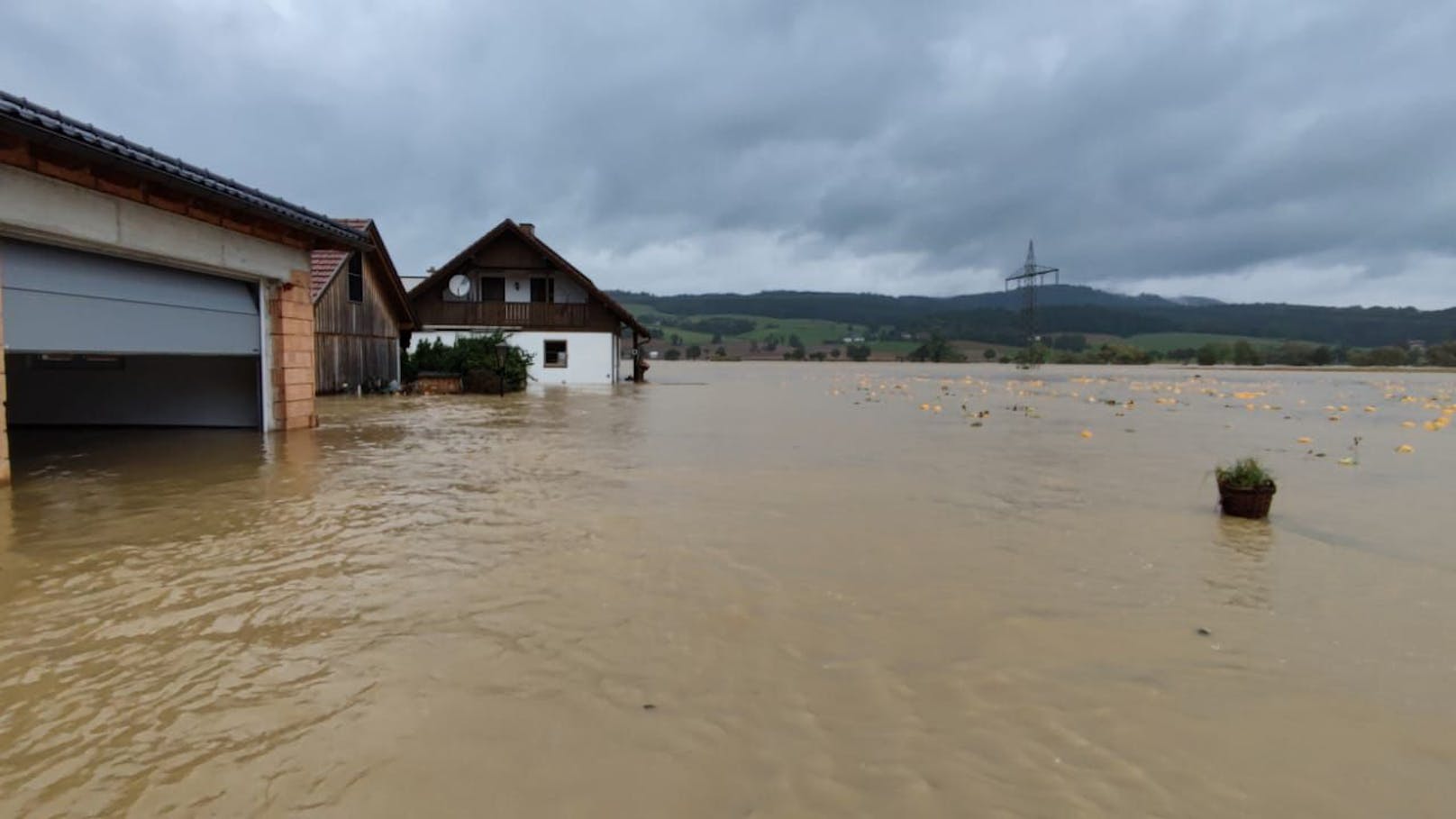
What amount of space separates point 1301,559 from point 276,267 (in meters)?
13.6

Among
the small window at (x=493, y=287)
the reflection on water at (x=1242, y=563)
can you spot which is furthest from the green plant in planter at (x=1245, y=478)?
the small window at (x=493, y=287)

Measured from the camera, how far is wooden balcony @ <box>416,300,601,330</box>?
108ft

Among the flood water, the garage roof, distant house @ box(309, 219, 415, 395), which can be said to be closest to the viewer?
the flood water

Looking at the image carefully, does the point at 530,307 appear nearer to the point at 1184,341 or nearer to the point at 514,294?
the point at 514,294

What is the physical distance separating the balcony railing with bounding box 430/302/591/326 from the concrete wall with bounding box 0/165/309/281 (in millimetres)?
21132

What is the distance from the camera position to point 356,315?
23.9 metres

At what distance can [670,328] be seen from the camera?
136 m

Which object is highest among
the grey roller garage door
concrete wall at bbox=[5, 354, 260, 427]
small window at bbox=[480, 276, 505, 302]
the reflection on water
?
small window at bbox=[480, 276, 505, 302]

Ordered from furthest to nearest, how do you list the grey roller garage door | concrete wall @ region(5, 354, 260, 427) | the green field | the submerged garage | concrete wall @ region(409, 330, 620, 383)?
the green field → concrete wall @ region(409, 330, 620, 383) → concrete wall @ region(5, 354, 260, 427) → the submerged garage → the grey roller garage door

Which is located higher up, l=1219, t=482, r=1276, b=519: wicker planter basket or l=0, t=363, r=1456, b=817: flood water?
l=1219, t=482, r=1276, b=519: wicker planter basket

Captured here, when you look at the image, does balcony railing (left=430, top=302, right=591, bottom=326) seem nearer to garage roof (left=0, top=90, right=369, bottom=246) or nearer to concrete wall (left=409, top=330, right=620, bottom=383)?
concrete wall (left=409, top=330, right=620, bottom=383)

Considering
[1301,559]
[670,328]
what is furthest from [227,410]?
[670,328]

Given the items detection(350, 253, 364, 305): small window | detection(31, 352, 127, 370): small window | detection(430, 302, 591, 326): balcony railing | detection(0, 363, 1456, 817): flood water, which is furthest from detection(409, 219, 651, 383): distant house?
detection(0, 363, 1456, 817): flood water

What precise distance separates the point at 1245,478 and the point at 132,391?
55.7 feet
